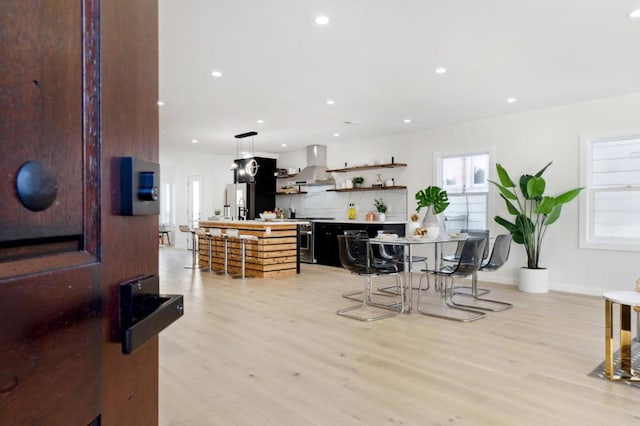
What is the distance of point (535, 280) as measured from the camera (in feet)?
19.2

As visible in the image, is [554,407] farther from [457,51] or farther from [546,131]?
[546,131]

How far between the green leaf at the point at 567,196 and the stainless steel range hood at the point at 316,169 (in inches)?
186

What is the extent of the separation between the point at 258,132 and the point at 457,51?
15.6 ft

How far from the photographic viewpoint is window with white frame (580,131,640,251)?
5508 millimetres

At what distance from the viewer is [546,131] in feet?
20.4

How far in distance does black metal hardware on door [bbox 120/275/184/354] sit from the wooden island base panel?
6426 mm

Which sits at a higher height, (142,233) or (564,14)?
(564,14)

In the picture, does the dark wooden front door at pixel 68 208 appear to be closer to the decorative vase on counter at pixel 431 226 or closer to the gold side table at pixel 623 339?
the gold side table at pixel 623 339

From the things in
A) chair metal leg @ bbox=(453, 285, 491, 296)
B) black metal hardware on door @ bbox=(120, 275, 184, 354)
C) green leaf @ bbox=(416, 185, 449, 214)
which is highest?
green leaf @ bbox=(416, 185, 449, 214)

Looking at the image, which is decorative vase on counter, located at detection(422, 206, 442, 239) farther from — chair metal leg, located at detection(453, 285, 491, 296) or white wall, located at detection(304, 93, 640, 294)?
white wall, located at detection(304, 93, 640, 294)

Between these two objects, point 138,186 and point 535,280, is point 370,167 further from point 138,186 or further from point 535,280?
point 138,186

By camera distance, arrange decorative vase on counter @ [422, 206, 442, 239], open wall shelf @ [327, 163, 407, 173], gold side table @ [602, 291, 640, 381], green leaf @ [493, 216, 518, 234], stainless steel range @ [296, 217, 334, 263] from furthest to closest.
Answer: stainless steel range @ [296, 217, 334, 263] < open wall shelf @ [327, 163, 407, 173] < green leaf @ [493, 216, 518, 234] < decorative vase on counter @ [422, 206, 442, 239] < gold side table @ [602, 291, 640, 381]

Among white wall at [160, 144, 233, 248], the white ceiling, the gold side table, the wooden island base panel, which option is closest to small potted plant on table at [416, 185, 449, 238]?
the white ceiling

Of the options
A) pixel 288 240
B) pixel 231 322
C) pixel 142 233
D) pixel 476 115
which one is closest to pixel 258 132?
pixel 288 240
